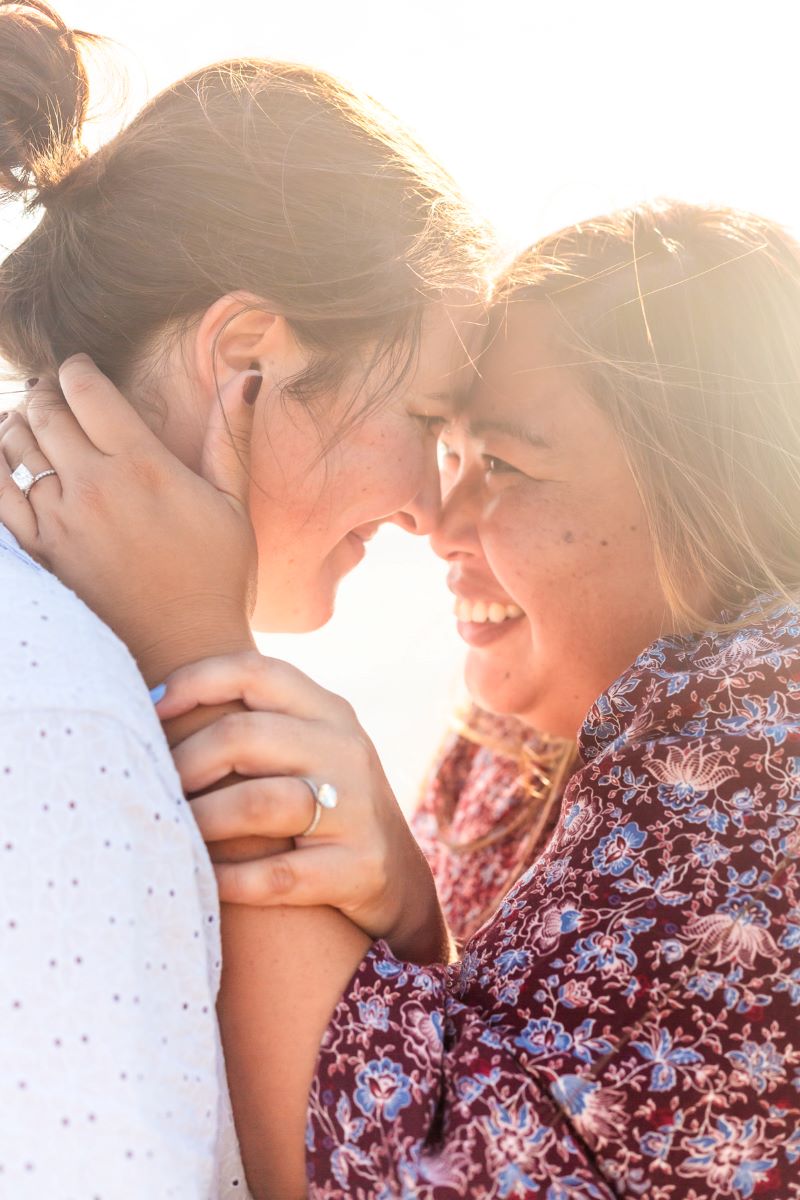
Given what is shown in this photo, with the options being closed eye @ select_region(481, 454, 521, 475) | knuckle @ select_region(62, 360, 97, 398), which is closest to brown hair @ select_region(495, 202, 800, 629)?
closed eye @ select_region(481, 454, 521, 475)

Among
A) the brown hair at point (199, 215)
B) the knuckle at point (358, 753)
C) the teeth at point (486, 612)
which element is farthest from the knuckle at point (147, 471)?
the teeth at point (486, 612)

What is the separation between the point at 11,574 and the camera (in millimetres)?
1471

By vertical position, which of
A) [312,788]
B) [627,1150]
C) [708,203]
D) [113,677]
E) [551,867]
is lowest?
[627,1150]

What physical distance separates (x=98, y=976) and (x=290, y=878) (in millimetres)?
372

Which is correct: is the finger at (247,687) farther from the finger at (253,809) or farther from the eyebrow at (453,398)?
the eyebrow at (453,398)

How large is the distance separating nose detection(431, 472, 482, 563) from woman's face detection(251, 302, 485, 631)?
15cm

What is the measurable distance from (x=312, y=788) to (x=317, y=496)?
2.26 ft

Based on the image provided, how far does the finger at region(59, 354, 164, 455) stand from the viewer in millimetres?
1784

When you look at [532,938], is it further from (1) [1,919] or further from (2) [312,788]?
(1) [1,919]

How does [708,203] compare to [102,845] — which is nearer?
[102,845]

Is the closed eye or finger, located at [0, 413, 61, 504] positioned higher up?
finger, located at [0, 413, 61, 504]

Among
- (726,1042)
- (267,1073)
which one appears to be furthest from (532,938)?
(267,1073)

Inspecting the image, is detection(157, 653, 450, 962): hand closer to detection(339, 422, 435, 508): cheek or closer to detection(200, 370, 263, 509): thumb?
detection(200, 370, 263, 509): thumb

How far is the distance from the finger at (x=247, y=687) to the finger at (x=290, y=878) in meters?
0.19
